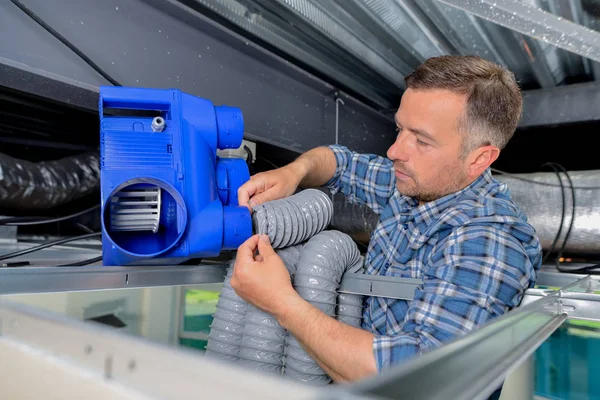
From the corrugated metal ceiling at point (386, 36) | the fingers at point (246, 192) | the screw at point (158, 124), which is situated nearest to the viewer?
the screw at point (158, 124)

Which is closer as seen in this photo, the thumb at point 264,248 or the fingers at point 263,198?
the thumb at point 264,248

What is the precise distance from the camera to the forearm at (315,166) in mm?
1166

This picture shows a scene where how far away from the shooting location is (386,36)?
4.86 ft

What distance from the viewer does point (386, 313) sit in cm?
98

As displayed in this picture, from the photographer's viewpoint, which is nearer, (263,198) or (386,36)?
(263,198)

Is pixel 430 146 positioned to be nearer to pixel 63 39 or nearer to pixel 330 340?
pixel 330 340

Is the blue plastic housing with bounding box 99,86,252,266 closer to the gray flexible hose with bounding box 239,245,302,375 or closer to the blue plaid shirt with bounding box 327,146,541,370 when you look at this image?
the gray flexible hose with bounding box 239,245,302,375

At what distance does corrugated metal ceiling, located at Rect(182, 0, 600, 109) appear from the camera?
128 centimetres

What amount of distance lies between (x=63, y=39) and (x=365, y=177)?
2.79 feet

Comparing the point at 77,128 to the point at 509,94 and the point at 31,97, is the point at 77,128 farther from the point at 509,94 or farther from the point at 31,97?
the point at 509,94

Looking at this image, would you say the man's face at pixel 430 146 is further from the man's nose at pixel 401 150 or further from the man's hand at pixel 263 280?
the man's hand at pixel 263 280

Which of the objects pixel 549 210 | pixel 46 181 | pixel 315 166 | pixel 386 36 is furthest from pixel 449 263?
pixel 549 210

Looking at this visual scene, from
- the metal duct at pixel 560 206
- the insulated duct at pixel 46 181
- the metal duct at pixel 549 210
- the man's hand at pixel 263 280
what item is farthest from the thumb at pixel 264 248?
the metal duct at pixel 560 206

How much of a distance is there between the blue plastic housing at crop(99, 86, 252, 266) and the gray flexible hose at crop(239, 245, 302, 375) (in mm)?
161
